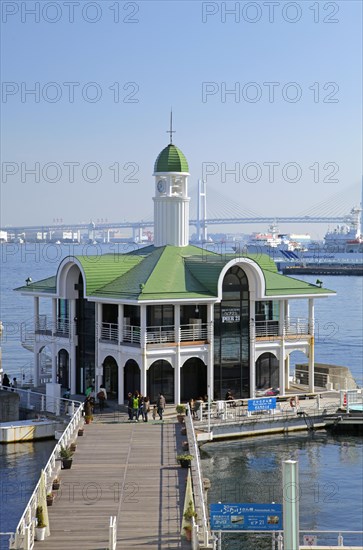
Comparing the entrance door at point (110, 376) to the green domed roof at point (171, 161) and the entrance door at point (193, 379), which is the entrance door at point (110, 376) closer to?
the entrance door at point (193, 379)

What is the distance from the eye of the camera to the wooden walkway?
77.9ft

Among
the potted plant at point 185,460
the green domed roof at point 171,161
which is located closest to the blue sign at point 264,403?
the potted plant at point 185,460

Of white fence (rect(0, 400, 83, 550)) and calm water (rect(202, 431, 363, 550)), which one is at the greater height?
white fence (rect(0, 400, 83, 550))

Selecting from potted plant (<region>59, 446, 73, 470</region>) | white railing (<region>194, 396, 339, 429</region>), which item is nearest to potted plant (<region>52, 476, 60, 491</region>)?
potted plant (<region>59, 446, 73, 470</region>)

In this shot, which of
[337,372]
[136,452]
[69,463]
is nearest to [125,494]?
[69,463]

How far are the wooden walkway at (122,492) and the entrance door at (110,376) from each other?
705 centimetres

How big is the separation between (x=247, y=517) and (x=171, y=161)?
3017cm

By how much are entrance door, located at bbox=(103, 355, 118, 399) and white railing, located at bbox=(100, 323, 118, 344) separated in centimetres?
96

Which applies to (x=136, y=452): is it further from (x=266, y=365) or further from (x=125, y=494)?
(x=266, y=365)

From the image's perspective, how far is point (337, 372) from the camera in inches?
2000

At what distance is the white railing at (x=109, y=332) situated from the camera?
4494 cm

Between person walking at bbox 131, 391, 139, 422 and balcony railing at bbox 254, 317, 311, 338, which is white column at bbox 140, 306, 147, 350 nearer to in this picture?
person walking at bbox 131, 391, 139, 422

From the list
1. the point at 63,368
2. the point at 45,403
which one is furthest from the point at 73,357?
the point at 45,403

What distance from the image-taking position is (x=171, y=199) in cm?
5091
